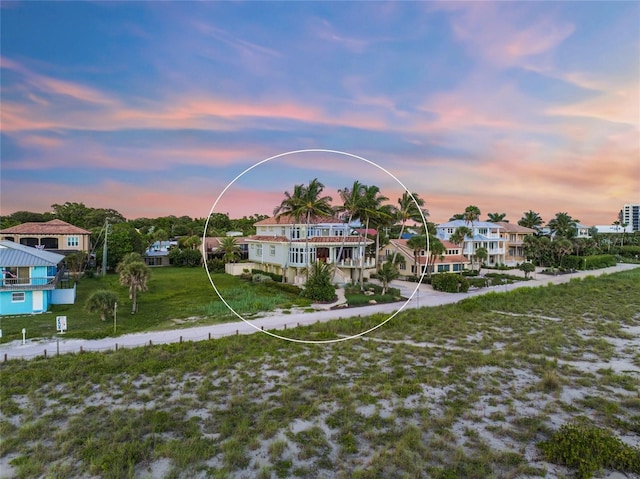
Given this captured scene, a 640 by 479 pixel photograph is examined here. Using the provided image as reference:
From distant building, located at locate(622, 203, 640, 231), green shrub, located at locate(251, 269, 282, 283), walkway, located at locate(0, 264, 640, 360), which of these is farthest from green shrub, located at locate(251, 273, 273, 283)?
distant building, located at locate(622, 203, 640, 231)

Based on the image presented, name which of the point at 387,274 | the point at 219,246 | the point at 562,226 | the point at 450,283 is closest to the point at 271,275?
the point at 219,246

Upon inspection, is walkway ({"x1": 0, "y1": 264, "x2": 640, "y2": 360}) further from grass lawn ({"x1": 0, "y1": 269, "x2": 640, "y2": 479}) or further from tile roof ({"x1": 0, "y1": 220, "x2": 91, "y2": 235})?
tile roof ({"x1": 0, "y1": 220, "x2": 91, "y2": 235})

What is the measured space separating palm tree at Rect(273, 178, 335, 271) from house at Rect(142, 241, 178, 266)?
99.2ft

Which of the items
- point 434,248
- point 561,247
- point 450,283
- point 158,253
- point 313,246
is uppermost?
point 313,246

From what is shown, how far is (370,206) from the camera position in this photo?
8773 mm

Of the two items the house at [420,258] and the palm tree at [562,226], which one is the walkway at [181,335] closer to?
the house at [420,258]

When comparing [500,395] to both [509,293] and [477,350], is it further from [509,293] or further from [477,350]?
[509,293]

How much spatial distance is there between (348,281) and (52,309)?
21136 millimetres

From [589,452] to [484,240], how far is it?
1700 inches

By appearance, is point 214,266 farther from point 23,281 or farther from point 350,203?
point 23,281

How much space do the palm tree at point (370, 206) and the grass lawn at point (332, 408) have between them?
159 inches

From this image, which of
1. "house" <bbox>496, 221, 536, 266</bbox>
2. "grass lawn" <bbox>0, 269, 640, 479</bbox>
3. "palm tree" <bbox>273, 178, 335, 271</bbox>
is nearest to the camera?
"palm tree" <bbox>273, 178, 335, 271</bbox>

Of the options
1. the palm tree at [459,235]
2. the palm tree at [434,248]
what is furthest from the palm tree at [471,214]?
the palm tree at [434,248]

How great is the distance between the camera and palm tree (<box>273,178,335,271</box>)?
6828 mm
